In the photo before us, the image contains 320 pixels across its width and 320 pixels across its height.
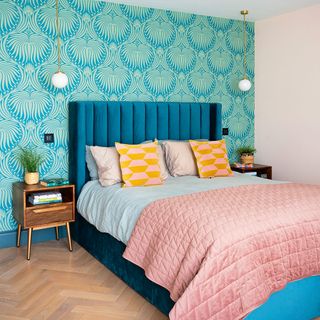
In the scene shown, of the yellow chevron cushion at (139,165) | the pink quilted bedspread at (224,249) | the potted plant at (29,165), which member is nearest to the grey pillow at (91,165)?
the yellow chevron cushion at (139,165)

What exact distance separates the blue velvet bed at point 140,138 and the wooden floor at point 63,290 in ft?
0.33

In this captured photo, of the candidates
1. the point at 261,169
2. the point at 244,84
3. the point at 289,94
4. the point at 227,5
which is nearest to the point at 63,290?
the point at 261,169

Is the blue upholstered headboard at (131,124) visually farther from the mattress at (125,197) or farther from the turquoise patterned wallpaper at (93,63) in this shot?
the mattress at (125,197)

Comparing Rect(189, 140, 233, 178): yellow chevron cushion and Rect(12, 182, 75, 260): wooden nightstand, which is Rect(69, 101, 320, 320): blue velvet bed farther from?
Rect(189, 140, 233, 178): yellow chevron cushion

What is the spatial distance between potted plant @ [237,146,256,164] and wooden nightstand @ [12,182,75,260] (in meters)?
2.32

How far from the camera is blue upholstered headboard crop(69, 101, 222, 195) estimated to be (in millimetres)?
3902

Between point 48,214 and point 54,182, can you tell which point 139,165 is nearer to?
point 54,182

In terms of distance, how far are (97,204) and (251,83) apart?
9.38 feet

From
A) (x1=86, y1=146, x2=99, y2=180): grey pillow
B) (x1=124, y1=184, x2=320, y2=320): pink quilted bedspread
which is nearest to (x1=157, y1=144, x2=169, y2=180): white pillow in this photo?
(x1=86, y1=146, x2=99, y2=180): grey pillow

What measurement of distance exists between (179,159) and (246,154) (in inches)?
54.2

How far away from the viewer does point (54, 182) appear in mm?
3693

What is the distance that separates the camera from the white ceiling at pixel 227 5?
166 inches

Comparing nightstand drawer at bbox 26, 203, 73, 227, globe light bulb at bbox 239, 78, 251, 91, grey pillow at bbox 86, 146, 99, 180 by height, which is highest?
globe light bulb at bbox 239, 78, 251, 91

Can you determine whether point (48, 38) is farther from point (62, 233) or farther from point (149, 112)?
point (62, 233)
